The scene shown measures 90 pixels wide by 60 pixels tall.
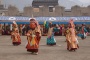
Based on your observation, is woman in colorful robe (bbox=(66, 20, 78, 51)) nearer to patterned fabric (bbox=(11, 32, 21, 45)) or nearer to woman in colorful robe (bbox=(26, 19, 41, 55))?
woman in colorful robe (bbox=(26, 19, 41, 55))

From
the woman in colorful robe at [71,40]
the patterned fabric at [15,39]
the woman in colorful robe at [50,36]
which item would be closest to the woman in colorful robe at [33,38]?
the woman in colorful robe at [71,40]

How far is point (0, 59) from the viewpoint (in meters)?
12.1

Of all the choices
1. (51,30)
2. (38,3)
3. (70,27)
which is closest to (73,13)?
(38,3)

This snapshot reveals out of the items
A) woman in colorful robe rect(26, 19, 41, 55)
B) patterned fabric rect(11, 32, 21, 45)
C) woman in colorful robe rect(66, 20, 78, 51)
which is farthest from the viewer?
patterned fabric rect(11, 32, 21, 45)

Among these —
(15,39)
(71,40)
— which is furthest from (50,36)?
(71,40)

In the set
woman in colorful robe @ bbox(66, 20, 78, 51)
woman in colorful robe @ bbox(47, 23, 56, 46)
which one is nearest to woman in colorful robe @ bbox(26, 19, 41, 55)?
woman in colorful robe @ bbox(66, 20, 78, 51)

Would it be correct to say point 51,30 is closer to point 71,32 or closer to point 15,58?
point 71,32

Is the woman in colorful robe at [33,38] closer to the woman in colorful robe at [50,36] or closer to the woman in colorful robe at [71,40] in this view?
the woman in colorful robe at [71,40]

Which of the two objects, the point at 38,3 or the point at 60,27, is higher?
the point at 38,3

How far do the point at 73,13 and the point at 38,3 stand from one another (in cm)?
1727

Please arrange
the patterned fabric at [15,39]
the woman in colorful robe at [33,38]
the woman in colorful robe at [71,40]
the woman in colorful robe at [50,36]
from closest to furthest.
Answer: the woman in colorful robe at [33,38] → the woman in colorful robe at [71,40] → the woman in colorful robe at [50,36] → the patterned fabric at [15,39]

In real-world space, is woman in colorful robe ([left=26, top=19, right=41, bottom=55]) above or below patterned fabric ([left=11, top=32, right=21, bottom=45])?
above

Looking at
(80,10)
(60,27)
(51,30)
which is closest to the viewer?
(51,30)

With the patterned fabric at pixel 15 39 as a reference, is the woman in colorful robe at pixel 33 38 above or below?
above
